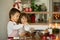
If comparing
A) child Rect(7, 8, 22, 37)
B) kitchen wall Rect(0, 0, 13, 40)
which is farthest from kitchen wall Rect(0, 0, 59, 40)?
child Rect(7, 8, 22, 37)

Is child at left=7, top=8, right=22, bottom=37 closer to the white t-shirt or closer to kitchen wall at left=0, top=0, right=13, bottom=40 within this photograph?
the white t-shirt

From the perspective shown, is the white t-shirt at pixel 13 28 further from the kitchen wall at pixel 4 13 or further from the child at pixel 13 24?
the kitchen wall at pixel 4 13

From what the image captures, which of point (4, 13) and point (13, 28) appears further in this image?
point (4, 13)

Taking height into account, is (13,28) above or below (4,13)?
below

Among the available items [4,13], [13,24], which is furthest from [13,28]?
[4,13]

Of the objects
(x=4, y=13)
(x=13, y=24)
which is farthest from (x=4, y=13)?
(x=13, y=24)

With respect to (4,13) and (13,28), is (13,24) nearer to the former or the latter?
(13,28)

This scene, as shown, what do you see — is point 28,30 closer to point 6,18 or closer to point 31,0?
point 6,18

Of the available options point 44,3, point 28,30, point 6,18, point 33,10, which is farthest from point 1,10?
point 28,30

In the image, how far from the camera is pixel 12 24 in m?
1.75

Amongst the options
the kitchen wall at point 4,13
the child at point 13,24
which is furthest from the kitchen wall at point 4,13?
the child at point 13,24

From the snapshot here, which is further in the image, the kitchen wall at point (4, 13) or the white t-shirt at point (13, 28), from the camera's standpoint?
the kitchen wall at point (4, 13)

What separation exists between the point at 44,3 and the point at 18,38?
1.15 metres

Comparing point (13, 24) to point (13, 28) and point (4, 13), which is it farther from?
point (4, 13)
